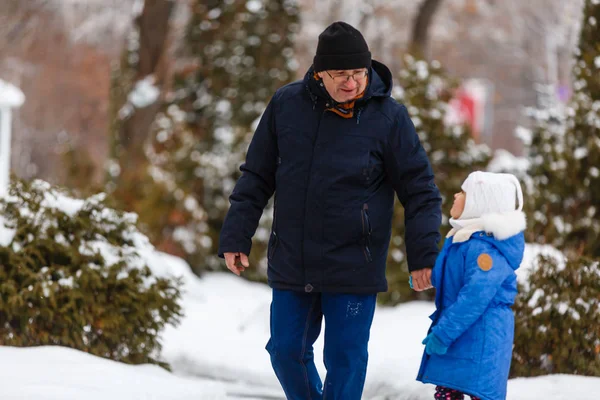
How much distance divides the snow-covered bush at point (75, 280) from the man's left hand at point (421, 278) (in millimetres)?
2131

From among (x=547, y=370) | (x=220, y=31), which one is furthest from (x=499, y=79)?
(x=547, y=370)

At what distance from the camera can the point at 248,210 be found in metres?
4.25

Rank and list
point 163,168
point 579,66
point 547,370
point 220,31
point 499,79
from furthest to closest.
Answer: point 499,79 < point 220,31 < point 163,168 < point 579,66 < point 547,370

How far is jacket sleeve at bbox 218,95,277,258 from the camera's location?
166 inches

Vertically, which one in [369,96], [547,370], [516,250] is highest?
[369,96]

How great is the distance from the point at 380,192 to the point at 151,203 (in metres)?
7.93

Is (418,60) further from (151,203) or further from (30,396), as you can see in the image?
(30,396)

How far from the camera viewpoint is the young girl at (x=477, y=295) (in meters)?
4.11

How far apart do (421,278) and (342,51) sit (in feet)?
3.10

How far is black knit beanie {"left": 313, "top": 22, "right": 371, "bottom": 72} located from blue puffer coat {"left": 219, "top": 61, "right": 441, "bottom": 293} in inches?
4.1

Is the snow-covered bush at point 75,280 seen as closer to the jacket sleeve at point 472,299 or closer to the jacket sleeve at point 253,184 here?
the jacket sleeve at point 253,184

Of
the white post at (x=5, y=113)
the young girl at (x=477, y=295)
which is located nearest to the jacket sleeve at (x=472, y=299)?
the young girl at (x=477, y=295)

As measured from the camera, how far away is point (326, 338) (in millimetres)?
4188

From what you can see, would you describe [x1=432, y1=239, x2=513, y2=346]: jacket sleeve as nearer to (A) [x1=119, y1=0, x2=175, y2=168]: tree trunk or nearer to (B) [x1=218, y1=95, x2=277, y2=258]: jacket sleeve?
(B) [x1=218, y1=95, x2=277, y2=258]: jacket sleeve
